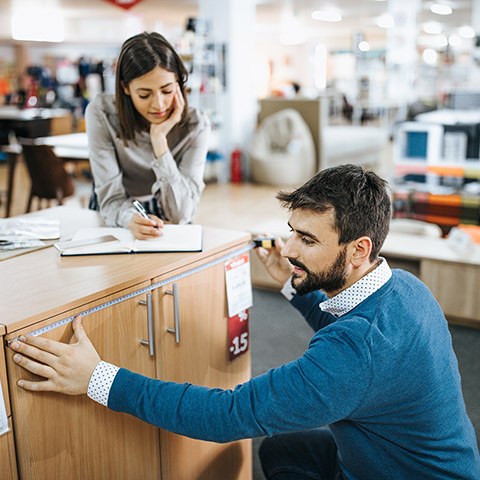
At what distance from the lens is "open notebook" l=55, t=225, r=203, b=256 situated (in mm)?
1650

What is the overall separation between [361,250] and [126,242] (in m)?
0.72

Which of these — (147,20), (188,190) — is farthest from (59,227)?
(147,20)

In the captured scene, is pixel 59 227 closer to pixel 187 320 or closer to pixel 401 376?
pixel 187 320

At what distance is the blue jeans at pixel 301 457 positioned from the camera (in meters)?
1.72

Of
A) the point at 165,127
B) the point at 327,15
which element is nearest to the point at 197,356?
the point at 165,127

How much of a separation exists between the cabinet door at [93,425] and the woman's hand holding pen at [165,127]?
693 millimetres

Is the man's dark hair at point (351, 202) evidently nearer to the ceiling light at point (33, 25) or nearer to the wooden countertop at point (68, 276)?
the wooden countertop at point (68, 276)

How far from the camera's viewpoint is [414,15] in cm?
965

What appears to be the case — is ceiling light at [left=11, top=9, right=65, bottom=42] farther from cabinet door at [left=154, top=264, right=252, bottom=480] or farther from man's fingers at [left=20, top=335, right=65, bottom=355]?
man's fingers at [left=20, top=335, right=65, bottom=355]

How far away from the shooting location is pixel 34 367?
1185 mm

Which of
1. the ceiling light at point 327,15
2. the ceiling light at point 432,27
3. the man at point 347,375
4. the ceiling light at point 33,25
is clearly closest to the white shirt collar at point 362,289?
the man at point 347,375

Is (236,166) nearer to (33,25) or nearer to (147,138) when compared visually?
(147,138)

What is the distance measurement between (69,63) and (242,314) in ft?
53.0

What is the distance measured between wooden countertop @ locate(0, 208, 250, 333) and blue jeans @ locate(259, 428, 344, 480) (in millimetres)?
618
